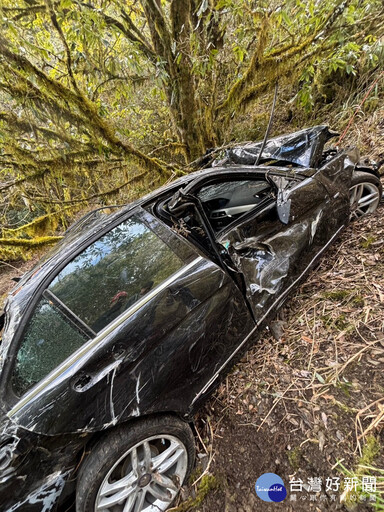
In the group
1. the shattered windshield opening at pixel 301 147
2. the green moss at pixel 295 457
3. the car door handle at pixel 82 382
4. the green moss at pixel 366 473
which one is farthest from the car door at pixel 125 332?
the shattered windshield opening at pixel 301 147

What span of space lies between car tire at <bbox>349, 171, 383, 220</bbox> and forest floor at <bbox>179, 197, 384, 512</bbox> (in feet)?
2.39

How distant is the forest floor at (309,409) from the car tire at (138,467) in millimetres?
193

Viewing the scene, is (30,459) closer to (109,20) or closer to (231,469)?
(231,469)

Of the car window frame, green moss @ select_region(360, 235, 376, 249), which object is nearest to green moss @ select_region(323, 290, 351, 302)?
green moss @ select_region(360, 235, 376, 249)

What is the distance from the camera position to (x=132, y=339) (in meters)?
1.36

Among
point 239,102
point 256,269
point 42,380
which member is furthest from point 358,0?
point 42,380

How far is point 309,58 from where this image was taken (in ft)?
13.8

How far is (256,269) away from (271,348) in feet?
2.47

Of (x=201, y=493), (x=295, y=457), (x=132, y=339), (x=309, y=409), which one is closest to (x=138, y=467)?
(x=201, y=493)

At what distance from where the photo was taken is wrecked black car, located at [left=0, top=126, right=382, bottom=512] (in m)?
1.19

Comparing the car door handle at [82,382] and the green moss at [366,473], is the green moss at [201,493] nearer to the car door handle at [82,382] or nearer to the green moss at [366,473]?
the green moss at [366,473]

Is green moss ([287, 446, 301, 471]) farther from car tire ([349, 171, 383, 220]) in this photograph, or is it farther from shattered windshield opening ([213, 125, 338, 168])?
shattered windshield opening ([213, 125, 338, 168])

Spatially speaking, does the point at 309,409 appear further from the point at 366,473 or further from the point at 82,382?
the point at 82,382

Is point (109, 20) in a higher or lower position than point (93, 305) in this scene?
higher
